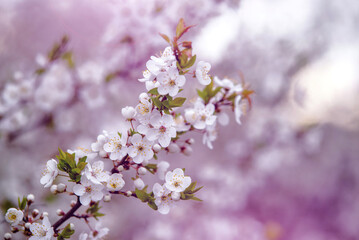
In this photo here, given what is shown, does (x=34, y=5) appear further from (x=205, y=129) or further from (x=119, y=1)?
(x=205, y=129)

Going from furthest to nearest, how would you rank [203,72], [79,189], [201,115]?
[201,115]
[203,72]
[79,189]

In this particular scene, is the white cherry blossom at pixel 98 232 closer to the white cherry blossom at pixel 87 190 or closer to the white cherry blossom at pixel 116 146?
the white cherry blossom at pixel 87 190

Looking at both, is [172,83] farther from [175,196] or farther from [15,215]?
[15,215]

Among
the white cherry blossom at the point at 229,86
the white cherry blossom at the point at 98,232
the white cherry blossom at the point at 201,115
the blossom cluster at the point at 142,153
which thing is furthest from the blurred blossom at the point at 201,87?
the white cherry blossom at the point at 98,232

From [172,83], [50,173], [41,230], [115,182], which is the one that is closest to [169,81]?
[172,83]

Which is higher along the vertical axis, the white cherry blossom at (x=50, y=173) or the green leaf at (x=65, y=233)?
the white cherry blossom at (x=50, y=173)

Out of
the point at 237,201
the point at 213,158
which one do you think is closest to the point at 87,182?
the point at 237,201
